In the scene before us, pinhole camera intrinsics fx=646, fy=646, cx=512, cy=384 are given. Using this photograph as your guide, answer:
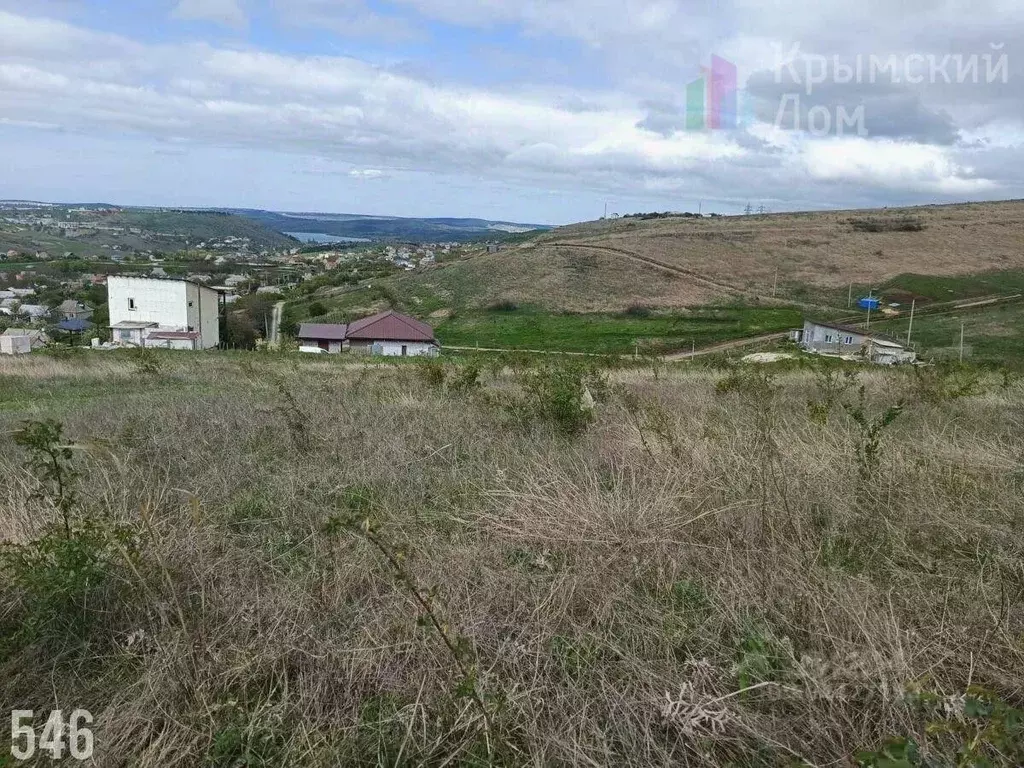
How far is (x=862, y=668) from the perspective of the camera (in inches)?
85.6

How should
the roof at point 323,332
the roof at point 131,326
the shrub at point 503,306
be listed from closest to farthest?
the roof at point 131,326
the roof at point 323,332
the shrub at point 503,306

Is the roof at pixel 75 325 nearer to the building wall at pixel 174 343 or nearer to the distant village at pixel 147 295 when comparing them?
the distant village at pixel 147 295

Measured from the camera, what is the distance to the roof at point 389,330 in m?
47.2

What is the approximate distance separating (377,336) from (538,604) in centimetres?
4572

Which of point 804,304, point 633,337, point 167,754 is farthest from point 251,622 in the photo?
point 804,304

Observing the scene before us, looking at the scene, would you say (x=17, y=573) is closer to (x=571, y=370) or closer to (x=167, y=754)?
(x=167, y=754)

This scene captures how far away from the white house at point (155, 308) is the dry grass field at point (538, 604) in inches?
1813

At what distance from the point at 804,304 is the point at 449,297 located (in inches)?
1371

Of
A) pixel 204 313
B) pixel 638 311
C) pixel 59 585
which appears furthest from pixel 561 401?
pixel 638 311

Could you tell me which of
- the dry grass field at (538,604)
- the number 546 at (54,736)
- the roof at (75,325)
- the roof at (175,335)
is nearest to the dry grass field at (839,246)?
the roof at (175,335)

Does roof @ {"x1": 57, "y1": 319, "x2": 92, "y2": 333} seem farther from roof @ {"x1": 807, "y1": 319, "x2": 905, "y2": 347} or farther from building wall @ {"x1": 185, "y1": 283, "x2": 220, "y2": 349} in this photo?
roof @ {"x1": 807, "y1": 319, "x2": 905, "y2": 347}

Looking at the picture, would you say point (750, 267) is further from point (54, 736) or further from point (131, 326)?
Result: point (54, 736)

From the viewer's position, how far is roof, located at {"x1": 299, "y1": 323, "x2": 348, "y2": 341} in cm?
4819

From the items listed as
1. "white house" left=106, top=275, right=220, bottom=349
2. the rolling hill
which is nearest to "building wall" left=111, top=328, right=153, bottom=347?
"white house" left=106, top=275, right=220, bottom=349
